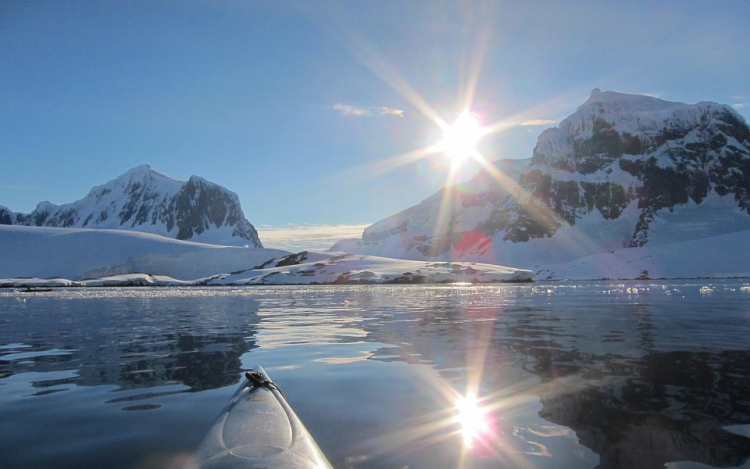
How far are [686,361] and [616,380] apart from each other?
289 centimetres

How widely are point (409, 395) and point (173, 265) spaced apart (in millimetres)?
160969

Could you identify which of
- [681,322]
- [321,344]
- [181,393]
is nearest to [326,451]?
[181,393]

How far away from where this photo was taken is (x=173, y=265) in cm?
15450

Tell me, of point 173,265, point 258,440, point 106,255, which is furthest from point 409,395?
point 173,265

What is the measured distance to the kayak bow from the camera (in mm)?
4246

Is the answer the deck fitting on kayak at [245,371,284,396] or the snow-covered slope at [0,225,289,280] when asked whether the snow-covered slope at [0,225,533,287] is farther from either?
the deck fitting on kayak at [245,371,284,396]

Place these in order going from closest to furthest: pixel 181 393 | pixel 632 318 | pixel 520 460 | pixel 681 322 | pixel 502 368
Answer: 1. pixel 520 460
2. pixel 181 393
3. pixel 502 368
4. pixel 681 322
5. pixel 632 318

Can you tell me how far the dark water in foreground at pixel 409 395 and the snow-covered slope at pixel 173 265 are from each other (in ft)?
335

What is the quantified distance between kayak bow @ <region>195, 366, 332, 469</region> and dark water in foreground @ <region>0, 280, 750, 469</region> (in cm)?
44

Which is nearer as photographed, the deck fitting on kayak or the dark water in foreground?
the dark water in foreground

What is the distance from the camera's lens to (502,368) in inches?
389

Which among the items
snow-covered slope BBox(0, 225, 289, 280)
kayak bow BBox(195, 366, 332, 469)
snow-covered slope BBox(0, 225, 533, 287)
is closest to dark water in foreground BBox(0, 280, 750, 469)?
kayak bow BBox(195, 366, 332, 469)

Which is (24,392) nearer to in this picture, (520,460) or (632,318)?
(520,460)

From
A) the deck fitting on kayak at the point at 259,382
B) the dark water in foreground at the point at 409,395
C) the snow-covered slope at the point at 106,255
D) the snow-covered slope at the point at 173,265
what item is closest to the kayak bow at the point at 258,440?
the dark water in foreground at the point at 409,395
